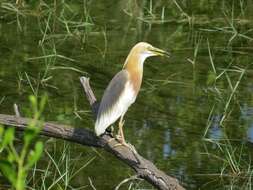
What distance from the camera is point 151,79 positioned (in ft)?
26.0

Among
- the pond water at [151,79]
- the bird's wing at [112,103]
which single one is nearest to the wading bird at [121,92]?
the bird's wing at [112,103]

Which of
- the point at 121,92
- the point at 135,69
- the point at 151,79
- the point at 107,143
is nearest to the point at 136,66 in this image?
the point at 135,69

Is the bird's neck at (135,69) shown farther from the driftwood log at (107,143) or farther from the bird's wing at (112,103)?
the driftwood log at (107,143)

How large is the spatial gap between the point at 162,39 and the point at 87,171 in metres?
4.03

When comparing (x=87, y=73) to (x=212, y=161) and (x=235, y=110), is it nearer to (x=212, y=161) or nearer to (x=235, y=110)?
(x=235, y=110)

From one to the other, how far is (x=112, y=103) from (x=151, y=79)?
11.3ft

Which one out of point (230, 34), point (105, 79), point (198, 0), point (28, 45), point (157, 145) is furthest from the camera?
point (198, 0)

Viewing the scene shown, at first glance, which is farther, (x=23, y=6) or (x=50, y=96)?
(x=23, y=6)

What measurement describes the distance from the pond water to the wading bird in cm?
45

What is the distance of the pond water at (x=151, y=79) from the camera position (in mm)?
5785

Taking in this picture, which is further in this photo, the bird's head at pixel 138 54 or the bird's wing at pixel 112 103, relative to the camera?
the bird's head at pixel 138 54

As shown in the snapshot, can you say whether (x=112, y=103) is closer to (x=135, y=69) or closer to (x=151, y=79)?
(x=135, y=69)

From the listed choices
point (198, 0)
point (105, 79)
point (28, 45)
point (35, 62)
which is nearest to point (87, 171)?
point (105, 79)

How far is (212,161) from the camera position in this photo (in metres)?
5.99
